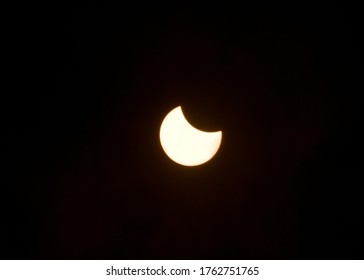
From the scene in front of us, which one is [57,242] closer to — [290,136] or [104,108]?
[104,108]

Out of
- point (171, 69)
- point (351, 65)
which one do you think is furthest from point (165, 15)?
point (351, 65)

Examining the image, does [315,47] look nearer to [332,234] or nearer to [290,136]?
[290,136]

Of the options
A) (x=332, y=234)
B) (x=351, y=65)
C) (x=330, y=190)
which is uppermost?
(x=351, y=65)

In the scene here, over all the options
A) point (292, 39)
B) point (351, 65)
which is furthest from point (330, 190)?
point (292, 39)

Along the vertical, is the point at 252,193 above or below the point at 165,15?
below

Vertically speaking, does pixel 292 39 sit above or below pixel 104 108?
above

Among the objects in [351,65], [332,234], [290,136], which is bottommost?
[332,234]
